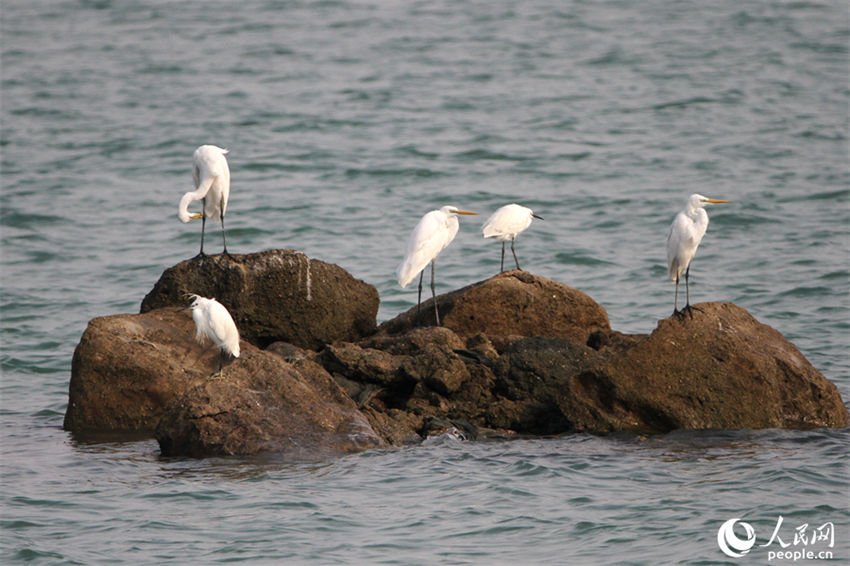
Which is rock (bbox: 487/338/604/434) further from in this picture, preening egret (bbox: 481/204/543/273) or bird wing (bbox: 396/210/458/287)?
preening egret (bbox: 481/204/543/273)

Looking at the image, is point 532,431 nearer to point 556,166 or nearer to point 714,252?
point 714,252

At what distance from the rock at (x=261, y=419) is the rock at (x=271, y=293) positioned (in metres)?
1.62

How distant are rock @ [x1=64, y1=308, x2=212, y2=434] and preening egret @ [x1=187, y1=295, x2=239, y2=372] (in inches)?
18.8

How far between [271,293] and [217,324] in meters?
1.42

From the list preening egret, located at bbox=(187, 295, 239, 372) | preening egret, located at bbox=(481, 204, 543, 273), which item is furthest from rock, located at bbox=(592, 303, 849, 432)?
preening egret, located at bbox=(187, 295, 239, 372)

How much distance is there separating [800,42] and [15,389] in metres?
24.3

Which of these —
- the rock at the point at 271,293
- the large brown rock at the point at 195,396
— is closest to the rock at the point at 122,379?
the large brown rock at the point at 195,396

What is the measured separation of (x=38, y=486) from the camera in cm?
754

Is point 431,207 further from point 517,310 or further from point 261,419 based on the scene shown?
point 261,419

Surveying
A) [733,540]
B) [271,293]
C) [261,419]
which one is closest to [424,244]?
[271,293]

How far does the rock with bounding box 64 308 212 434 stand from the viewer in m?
8.57

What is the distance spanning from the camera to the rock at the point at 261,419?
25.1 ft

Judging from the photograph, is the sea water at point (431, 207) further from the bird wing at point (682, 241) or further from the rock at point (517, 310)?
the bird wing at point (682, 241)

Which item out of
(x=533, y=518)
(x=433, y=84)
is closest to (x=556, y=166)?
(x=433, y=84)
